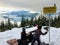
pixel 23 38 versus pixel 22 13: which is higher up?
pixel 22 13

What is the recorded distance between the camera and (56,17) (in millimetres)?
3828

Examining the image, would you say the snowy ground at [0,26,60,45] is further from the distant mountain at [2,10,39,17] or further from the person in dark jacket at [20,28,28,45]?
the distant mountain at [2,10,39,17]

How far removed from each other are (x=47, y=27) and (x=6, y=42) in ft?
2.61

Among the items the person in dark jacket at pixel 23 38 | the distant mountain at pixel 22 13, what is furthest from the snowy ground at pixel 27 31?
the distant mountain at pixel 22 13

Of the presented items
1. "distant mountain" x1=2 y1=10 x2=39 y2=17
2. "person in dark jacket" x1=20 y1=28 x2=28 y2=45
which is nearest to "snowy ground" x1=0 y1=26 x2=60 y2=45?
"person in dark jacket" x1=20 y1=28 x2=28 y2=45

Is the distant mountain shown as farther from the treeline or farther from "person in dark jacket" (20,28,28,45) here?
"person in dark jacket" (20,28,28,45)

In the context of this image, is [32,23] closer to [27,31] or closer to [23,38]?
[27,31]

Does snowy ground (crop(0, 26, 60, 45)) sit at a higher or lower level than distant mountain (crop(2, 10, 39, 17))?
lower

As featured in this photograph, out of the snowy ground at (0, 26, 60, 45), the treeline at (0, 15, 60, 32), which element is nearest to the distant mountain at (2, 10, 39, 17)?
the treeline at (0, 15, 60, 32)

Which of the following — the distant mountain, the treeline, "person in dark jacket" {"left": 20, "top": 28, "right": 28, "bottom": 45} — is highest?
the distant mountain

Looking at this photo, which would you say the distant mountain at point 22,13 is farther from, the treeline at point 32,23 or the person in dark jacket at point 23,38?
the person in dark jacket at point 23,38

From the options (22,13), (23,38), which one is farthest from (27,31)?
(22,13)

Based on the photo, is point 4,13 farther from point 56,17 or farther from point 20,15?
point 56,17

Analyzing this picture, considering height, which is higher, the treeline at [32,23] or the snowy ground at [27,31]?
the treeline at [32,23]
